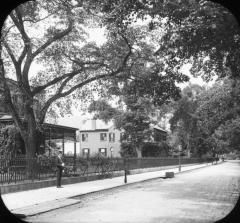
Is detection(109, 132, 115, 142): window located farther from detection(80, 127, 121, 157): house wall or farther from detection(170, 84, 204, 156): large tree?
detection(170, 84, 204, 156): large tree

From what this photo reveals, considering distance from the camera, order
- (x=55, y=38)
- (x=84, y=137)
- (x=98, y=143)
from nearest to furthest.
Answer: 1. (x=55, y=38)
2. (x=98, y=143)
3. (x=84, y=137)

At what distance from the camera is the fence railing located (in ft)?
52.0

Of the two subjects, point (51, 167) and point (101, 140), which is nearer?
point (51, 167)

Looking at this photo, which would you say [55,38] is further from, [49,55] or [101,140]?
[101,140]

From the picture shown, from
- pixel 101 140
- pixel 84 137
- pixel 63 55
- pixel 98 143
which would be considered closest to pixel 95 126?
pixel 84 137

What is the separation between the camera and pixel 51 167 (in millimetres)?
19812

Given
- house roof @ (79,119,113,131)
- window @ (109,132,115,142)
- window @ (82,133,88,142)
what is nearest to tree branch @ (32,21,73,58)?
house roof @ (79,119,113,131)

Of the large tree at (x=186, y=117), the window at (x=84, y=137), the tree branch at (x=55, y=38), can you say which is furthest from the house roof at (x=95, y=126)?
the tree branch at (x=55, y=38)

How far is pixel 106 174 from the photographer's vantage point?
2519 cm

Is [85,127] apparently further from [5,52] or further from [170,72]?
[170,72]

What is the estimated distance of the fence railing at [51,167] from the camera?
15852 mm

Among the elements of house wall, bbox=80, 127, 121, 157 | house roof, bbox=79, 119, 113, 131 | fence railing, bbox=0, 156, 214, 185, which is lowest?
fence railing, bbox=0, 156, 214, 185

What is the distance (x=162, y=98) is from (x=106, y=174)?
919 cm

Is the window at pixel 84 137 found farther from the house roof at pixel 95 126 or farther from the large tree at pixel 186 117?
the large tree at pixel 186 117
